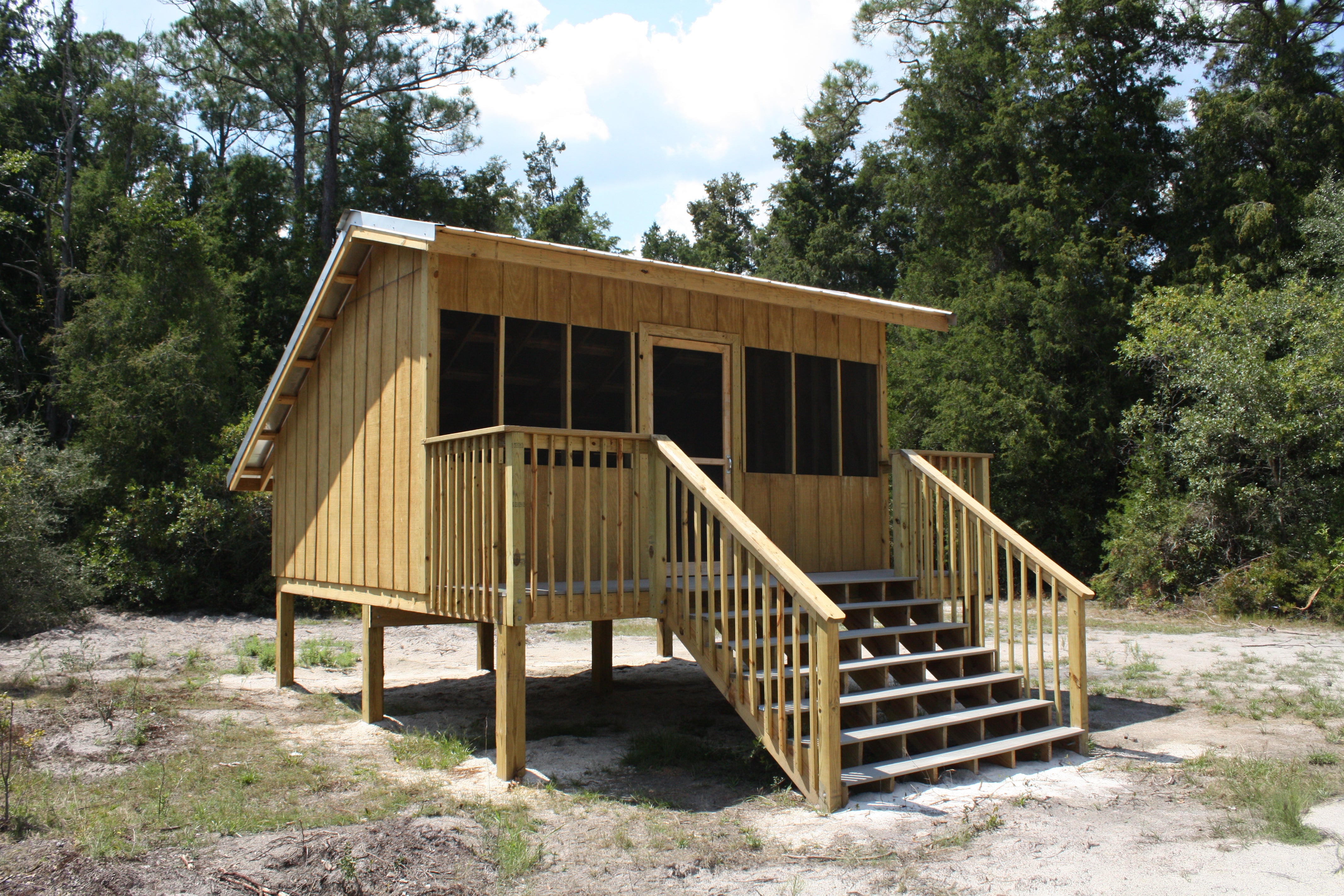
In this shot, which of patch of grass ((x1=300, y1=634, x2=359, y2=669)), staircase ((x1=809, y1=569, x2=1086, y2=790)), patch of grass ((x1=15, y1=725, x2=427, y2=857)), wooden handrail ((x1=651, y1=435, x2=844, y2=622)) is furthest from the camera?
patch of grass ((x1=300, y1=634, x2=359, y2=669))

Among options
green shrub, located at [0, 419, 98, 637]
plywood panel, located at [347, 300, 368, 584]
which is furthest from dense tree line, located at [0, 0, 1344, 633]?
plywood panel, located at [347, 300, 368, 584]

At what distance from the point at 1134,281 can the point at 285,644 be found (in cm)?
1828

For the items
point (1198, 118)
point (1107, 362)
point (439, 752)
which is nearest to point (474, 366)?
point (439, 752)

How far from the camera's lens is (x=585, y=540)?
5957 mm

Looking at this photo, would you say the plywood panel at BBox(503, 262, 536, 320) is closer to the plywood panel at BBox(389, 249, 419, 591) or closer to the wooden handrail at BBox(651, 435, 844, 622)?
the plywood panel at BBox(389, 249, 419, 591)

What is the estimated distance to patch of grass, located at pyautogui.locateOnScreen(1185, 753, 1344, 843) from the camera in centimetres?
470

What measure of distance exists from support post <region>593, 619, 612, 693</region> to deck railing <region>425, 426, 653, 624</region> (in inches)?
96.8

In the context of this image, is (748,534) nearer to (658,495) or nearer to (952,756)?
(658,495)

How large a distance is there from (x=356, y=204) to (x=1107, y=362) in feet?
59.6

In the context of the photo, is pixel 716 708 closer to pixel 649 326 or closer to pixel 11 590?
pixel 649 326

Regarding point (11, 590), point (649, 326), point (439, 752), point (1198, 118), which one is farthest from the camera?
point (1198, 118)

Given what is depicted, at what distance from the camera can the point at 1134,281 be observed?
816 inches

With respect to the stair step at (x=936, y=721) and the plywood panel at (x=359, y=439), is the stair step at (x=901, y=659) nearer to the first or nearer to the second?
the stair step at (x=936, y=721)

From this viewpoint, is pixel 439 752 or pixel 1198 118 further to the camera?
pixel 1198 118
